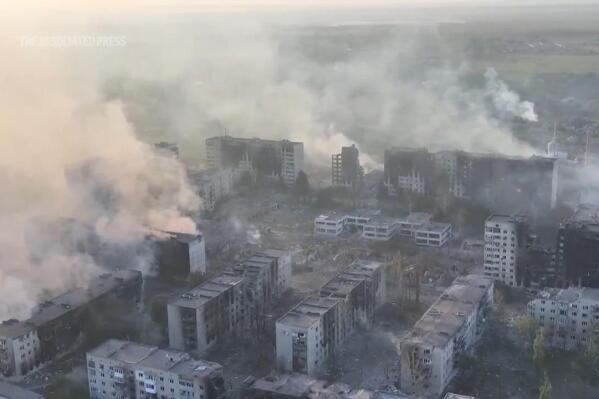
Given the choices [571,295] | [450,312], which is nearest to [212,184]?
[450,312]

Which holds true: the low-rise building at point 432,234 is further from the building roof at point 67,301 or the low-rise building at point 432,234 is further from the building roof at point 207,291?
the building roof at point 67,301

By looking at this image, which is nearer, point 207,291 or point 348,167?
point 207,291

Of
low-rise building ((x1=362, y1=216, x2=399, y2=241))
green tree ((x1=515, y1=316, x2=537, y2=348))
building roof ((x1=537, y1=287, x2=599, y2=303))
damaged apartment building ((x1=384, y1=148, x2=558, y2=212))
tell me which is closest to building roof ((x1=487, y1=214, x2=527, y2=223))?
building roof ((x1=537, y1=287, x2=599, y2=303))

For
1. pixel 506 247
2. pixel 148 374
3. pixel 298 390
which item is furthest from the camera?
pixel 506 247

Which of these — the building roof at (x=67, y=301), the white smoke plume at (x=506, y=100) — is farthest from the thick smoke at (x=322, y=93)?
the building roof at (x=67, y=301)

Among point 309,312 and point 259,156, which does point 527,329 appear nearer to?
point 309,312

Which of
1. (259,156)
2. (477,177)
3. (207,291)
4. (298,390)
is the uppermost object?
(259,156)
